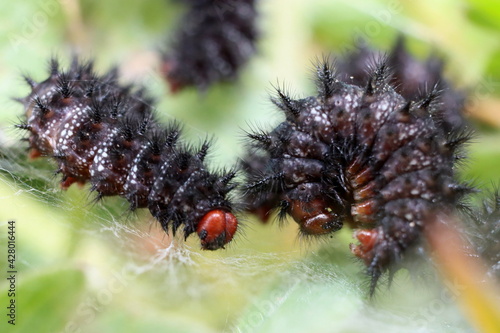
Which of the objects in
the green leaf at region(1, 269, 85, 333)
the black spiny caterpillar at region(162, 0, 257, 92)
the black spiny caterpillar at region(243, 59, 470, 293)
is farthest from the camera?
the black spiny caterpillar at region(162, 0, 257, 92)

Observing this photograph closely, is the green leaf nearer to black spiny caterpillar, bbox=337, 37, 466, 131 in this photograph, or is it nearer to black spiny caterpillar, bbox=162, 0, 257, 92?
black spiny caterpillar, bbox=162, 0, 257, 92

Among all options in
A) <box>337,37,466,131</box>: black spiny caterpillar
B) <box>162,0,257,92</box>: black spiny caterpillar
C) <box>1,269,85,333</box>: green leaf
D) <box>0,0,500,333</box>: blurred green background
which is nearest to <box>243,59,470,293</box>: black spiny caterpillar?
<box>0,0,500,333</box>: blurred green background

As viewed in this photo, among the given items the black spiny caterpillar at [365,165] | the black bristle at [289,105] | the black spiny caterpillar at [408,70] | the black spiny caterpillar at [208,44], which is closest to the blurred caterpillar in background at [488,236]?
the black spiny caterpillar at [365,165]

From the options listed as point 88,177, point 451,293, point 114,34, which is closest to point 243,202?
point 88,177

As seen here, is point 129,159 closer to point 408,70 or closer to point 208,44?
point 208,44

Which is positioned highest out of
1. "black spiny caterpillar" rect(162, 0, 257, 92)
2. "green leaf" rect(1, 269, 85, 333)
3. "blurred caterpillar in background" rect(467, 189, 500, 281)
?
"black spiny caterpillar" rect(162, 0, 257, 92)

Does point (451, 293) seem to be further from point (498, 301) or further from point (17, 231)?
point (17, 231)

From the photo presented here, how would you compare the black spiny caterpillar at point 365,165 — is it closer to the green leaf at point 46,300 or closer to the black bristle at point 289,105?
the black bristle at point 289,105
